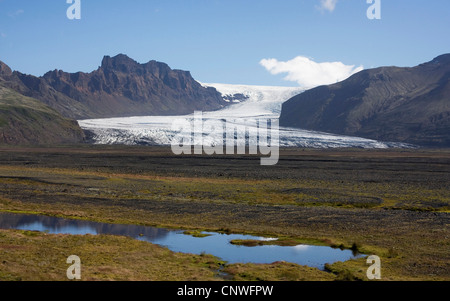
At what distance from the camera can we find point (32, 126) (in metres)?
147

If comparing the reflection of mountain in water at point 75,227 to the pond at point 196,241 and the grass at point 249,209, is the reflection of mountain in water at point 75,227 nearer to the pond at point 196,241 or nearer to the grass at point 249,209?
the pond at point 196,241

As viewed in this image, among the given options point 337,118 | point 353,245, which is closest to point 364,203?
point 353,245

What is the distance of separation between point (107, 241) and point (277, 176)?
38.0 metres

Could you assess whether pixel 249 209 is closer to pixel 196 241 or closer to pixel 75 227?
pixel 196 241

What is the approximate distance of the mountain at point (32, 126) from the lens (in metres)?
140

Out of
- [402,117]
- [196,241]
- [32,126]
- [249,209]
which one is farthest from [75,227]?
[402,117]

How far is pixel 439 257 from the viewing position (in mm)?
23875

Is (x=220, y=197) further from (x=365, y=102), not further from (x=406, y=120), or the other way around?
(x=365, y=102)

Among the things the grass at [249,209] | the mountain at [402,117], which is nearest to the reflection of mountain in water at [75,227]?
the grass at [249,209]

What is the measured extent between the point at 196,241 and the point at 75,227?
8118 millimetres

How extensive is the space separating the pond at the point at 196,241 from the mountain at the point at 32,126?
365ft

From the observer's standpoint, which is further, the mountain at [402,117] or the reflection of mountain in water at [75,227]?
the mountain at [402,117]

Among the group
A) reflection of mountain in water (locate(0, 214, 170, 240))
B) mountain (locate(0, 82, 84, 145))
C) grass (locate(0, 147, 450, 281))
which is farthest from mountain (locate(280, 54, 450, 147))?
reflection of mountain in water (locate(0, 214, 170, 240))

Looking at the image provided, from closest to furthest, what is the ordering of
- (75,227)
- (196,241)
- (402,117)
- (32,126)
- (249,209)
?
(196,241) → (75,227) → (249,209) → (32,126) → (402,117)
